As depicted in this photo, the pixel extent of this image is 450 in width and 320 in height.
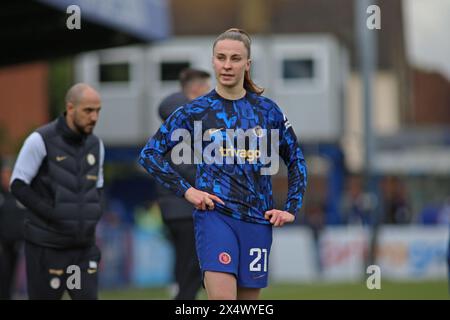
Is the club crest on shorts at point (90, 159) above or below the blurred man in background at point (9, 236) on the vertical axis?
above

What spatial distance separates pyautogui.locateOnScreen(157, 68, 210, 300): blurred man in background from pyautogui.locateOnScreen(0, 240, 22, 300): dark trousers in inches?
153

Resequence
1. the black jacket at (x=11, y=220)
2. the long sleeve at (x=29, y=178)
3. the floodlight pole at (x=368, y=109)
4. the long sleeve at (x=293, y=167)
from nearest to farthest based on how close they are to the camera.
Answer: the long sleeve at (x=293, y=167) → the long sleeve at (x=29, y=178) → the black jacket at (x=11, y=220) → the floodlight pole at (x=368, y=109)

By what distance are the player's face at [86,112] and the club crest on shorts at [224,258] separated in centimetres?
243

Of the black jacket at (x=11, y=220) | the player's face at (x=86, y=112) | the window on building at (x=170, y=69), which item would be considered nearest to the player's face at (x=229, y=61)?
the player's face at (x=86, y=112)

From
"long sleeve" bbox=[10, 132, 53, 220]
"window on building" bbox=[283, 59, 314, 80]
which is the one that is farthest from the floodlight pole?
"long sleeve" bbox=[10, 132, 53, 220]

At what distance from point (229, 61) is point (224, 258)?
115cm

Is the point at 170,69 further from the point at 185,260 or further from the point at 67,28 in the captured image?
the point at 185,260

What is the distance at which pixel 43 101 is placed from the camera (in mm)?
35125

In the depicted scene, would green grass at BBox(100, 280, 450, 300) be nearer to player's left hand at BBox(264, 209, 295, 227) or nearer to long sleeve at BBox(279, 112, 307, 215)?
long sleeve at BBox(279, 112, 307, 215)

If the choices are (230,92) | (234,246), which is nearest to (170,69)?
(230,92)

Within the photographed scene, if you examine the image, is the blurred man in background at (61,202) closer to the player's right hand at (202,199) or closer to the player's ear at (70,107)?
the player's ear at (70,107)

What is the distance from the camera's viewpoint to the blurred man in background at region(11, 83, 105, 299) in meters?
8.59

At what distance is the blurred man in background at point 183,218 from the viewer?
31.6 feet
